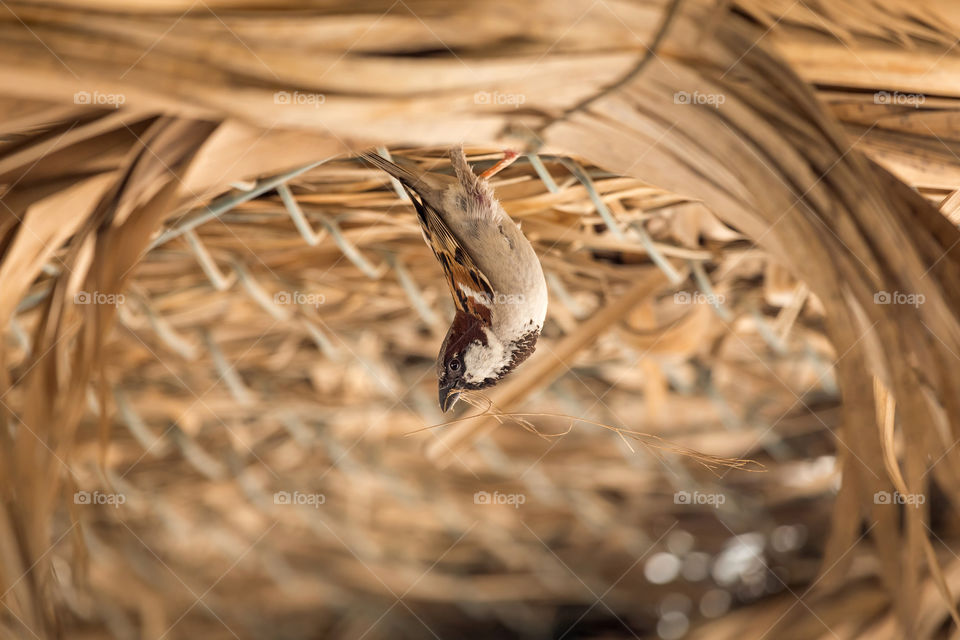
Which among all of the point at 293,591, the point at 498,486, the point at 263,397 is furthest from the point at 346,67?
the point at 293,591

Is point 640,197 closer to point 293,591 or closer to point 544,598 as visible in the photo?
point 544,598
